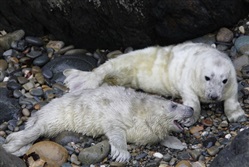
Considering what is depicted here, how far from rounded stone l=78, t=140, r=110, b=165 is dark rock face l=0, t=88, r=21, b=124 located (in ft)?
4.01

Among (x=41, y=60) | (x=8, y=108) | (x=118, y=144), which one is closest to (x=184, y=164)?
(x=118, y=144)

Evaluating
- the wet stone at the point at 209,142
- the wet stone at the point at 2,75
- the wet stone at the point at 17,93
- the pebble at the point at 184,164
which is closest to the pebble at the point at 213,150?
the wet stone at the point at 209,142

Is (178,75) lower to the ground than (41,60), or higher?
higher

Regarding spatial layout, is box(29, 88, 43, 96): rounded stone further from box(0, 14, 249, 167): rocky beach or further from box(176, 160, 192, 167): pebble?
box(176, 160, 192, 167): pebble

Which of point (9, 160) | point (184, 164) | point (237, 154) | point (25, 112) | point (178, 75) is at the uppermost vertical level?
point (237, 154)

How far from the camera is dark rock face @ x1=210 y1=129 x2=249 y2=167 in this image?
464 cm

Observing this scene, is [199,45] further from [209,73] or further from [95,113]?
[95,113]

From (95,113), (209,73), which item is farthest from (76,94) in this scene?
(209,73)

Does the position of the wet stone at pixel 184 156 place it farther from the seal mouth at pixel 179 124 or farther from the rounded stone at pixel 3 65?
the rounded stone at pixel 3 65

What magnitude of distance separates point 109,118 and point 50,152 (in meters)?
0.65

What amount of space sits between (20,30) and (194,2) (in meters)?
2.51

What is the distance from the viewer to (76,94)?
20.5ft

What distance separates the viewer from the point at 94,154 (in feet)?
18.6

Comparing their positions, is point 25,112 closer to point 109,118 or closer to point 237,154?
point 109,118
